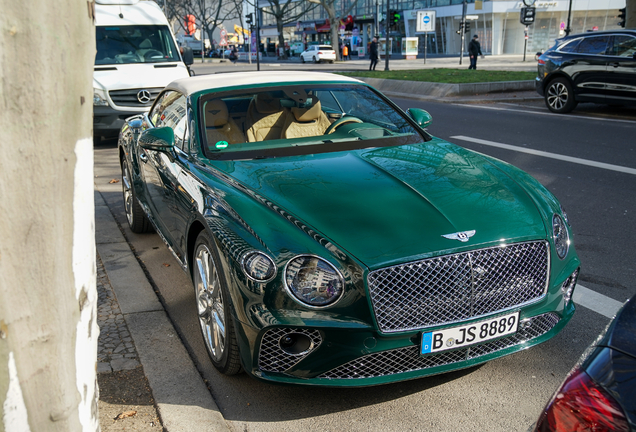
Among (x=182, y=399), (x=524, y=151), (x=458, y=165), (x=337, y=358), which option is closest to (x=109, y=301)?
(x=182, y=399)

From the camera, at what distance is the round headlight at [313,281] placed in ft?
9.64

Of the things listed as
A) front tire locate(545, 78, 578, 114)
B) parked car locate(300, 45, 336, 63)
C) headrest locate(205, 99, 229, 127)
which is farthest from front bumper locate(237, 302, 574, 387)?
parked car locate(300, 45, 336, 63)

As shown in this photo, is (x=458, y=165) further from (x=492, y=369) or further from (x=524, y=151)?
(x=524, y=151)

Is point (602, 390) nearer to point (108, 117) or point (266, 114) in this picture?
point (266, 114)

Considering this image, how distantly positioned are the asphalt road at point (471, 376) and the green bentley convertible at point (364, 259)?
0.22 meters

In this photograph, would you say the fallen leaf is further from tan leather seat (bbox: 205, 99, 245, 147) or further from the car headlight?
the car headlight

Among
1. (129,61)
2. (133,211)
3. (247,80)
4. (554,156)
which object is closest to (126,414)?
(247,80)

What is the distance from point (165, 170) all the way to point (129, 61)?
832 cm

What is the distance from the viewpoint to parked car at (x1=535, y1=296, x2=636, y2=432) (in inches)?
58.5

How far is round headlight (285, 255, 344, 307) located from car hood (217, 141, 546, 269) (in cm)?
14

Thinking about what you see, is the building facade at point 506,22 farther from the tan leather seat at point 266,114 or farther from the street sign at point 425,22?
the tan leather seat at point 266,114

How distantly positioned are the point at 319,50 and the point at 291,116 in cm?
5228

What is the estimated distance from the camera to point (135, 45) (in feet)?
41.0

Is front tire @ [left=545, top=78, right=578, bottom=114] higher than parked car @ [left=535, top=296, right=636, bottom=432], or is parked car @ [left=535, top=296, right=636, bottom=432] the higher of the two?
parked car @ [left=535, top=296, right=636, bottom=432]
